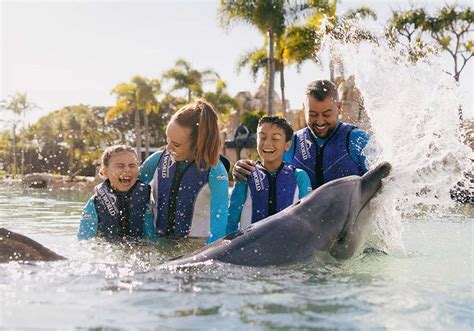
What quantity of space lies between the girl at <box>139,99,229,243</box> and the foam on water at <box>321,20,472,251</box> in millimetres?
1400

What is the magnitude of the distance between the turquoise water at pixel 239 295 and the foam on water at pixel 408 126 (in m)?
0.66

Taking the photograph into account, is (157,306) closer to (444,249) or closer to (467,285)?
(467,285)

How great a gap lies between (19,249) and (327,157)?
9.76 ft

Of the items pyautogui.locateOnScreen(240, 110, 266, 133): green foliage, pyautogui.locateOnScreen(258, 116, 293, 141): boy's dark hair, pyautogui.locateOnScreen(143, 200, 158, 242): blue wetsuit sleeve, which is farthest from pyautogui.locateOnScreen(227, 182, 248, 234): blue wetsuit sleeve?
pyautogui.locateOnScreen(240, 110, 266, 133): green foliage

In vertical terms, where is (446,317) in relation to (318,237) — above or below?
below

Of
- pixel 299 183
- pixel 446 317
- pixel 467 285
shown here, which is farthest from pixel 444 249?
pixel 446 317

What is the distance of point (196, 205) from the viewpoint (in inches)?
201

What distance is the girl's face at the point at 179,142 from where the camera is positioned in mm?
5047

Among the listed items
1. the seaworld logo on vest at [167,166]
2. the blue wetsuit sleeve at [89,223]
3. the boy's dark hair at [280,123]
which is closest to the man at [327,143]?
the boy's dark hair at [280,123]

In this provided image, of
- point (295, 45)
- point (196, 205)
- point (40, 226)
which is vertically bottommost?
point (40, 226)

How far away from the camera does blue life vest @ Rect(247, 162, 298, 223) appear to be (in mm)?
4957

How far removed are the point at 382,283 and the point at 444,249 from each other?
7.80ft

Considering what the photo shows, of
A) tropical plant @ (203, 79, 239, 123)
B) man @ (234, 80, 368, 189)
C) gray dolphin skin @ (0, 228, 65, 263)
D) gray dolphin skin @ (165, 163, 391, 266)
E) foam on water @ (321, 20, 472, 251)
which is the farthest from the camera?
tropical plant @ (203, 79, 239, 123)

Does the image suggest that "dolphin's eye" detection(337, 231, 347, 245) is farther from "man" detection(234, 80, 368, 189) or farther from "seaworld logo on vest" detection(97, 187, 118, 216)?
"seaworld logo on vest" detection(97, 187, 118, 216)
